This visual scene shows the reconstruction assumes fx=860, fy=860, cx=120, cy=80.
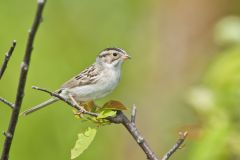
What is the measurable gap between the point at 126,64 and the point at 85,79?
498 cm

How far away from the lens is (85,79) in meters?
4.96

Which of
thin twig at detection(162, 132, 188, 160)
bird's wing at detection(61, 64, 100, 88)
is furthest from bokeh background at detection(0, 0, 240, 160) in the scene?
thin twig at detection(162, 132, 188, 160)

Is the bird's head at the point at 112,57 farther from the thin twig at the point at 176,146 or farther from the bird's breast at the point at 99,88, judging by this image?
the thin twig at the point at 176,146

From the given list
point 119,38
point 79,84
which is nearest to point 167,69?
point 119,38

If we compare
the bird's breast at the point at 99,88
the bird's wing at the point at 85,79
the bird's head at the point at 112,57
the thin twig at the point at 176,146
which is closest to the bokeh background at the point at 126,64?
the bird's head at the point at 112,57

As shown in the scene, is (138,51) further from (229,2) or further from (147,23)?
(229,2)

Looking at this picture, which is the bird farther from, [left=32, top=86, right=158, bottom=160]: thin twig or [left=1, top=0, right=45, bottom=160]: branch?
[left=1, top=0, right=45, bottom=160]: branch

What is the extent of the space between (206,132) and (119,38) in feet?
18.1

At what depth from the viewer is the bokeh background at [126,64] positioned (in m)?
8.35

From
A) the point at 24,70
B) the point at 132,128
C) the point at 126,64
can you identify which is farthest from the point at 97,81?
the point at 126,64

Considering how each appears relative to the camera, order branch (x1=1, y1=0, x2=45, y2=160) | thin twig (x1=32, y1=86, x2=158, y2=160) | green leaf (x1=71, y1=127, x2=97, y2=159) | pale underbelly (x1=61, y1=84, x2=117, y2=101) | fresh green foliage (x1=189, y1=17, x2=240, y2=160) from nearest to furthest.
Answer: branch (x1=1, y1=0, x2=45, y2=160), thin twig (x1=32, y1=86, x2=158, y2=160), green leaf (x1=71, y1=127, x2=97, y2=159), fresh green foliage (x1=189, y1=17, x2=240, y2=160), pale underbelly (x1=61, y1=84, x2=117, y2=101)

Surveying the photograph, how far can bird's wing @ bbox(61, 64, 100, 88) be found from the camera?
482 centimetres

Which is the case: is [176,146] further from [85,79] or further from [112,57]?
[112,57]

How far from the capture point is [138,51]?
34.3ft
